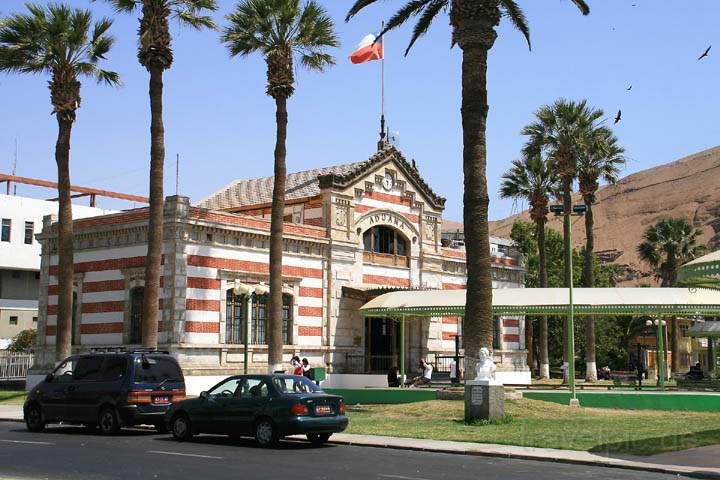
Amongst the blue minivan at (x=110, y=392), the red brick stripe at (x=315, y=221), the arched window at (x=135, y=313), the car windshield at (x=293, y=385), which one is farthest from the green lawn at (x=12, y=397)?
the car windshield at (x=293, y=385)

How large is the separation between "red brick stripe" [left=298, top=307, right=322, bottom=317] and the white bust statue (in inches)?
666

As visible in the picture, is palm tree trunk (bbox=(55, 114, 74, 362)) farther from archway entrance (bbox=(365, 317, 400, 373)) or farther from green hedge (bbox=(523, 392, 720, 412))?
green hedge (bbox=(523, 392, 720, 412))

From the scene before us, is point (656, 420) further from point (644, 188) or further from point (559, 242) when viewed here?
point (644, 188)

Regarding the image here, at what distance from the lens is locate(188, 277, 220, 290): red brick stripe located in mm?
34344

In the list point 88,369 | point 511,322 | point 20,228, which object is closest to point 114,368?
point 88,369

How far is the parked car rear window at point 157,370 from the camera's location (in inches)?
813

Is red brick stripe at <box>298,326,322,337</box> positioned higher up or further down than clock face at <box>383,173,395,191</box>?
further down

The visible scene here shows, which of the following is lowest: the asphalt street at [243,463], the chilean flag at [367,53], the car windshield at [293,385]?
the asphalt street at [243,463]

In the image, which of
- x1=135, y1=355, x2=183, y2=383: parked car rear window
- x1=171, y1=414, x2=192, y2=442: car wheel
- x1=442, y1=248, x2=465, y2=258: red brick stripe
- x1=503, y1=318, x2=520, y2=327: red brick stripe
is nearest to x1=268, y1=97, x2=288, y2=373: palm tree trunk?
x1=135, y1=355, x2=183, y2=383: parked car rear window

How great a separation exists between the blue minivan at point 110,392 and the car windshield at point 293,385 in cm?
370

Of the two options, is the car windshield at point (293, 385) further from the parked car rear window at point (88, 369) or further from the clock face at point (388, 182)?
the clock face at point (388, 182)

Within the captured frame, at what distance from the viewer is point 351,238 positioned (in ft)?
135

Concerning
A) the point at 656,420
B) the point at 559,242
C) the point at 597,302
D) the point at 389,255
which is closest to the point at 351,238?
the point at 389,255

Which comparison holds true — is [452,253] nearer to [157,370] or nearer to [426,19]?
[426,19]
